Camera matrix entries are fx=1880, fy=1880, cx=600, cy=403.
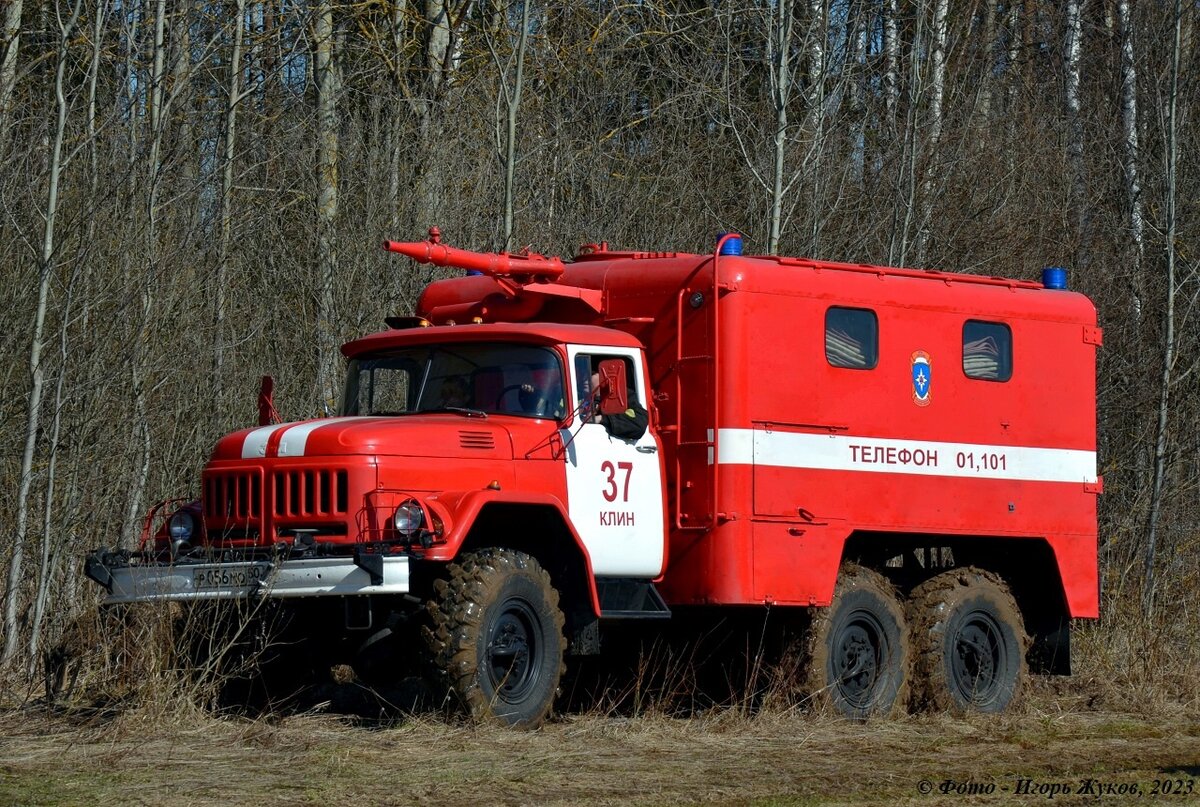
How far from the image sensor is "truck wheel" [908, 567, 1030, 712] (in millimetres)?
13766

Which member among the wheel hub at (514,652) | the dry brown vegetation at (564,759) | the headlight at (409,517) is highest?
the headlight at (409,517)

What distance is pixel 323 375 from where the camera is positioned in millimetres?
19109

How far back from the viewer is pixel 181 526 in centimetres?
1181

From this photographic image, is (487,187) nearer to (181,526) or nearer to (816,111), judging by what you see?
(816,111)

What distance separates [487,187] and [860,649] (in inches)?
389

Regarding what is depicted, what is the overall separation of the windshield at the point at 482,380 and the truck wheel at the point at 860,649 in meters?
2.63

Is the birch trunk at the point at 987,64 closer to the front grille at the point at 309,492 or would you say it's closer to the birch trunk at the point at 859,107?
the birch trunk at the point at 859,107

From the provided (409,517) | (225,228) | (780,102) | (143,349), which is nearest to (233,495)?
(409,517)

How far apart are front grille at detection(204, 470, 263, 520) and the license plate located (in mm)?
488

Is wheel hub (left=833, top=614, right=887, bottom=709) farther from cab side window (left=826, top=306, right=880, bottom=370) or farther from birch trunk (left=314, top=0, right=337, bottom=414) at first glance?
birch trunk (left=314, top=0, right=337, bottom=414)

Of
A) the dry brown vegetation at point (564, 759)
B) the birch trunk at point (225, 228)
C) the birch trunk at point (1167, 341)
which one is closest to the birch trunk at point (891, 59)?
the birch trunk at point (1167, 341)

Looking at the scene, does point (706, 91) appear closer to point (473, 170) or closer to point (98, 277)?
point (473, 170)

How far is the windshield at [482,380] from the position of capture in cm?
1223

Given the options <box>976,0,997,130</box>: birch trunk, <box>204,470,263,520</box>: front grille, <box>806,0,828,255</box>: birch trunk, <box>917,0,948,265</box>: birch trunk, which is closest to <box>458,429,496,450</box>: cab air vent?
<box>204,470,263,520</box>: front grille
